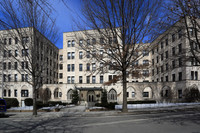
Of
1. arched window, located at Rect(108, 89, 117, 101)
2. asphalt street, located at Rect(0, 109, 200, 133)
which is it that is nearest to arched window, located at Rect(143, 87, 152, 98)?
arched window, located at Rect(108, 89, 117, 101)

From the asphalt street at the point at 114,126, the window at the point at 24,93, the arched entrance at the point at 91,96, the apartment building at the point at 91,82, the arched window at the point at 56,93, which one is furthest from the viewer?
the arched window at the point at 56,93

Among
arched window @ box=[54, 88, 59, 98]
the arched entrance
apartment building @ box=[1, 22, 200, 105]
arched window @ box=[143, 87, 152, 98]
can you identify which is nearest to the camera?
apartment building @ box=[1, 22, 200, 105]

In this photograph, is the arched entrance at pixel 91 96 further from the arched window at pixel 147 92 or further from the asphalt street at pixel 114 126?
the asphalt street at pixel 114 126

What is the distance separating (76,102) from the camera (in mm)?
36281

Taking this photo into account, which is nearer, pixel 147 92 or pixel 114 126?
pixel 114 126

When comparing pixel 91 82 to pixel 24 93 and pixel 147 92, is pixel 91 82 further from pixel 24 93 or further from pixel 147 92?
pixel 24 93

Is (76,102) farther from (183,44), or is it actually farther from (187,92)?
(183,44)

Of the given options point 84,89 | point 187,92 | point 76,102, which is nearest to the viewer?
point 187,92

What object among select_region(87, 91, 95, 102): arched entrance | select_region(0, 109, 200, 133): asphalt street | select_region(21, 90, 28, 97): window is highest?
select_region(0, 109, 200, 133): asphalt street

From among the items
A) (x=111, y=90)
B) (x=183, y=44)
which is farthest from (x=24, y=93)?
(x=183, y=44)

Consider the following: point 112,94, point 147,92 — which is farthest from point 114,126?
point 147,92

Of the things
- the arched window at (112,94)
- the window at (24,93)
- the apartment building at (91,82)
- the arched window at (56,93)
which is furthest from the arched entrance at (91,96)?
the window at (24,93)

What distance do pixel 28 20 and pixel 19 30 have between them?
1808 millimetres

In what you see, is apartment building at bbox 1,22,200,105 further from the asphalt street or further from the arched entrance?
the asphalt street
